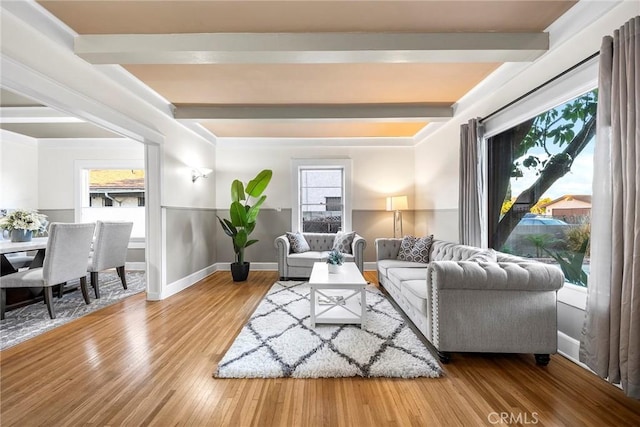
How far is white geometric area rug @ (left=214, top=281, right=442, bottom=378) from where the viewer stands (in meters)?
2.07

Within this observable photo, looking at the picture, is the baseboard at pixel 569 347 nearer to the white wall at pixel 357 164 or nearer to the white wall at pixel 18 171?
the white wall at pixel 357 164

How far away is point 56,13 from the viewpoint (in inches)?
84.8

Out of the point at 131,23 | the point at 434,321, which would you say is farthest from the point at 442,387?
the point at 131,23

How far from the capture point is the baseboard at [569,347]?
2219 mm

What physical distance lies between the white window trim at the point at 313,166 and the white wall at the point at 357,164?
9cm

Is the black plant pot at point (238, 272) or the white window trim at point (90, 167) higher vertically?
the white window trim at point (90, 167)

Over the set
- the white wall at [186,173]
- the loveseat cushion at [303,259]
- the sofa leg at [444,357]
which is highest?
the white wall at [186,173]

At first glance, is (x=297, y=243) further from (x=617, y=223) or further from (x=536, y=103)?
(x=617, y=223)

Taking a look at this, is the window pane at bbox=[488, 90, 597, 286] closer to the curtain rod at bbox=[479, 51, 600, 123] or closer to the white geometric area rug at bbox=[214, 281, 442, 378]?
the curtain rod at bbox=[479, 51, 600, 123]

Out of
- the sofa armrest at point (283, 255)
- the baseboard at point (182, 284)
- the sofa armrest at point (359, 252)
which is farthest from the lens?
the sofa armrest at point (283, 255)

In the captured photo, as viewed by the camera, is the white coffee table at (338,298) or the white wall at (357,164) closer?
the white coffee table at (338,298)

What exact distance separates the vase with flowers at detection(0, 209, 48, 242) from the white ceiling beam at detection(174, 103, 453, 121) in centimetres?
257

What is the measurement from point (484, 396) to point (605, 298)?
101cm

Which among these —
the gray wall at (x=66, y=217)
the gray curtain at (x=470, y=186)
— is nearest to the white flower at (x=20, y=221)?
the gray wall at (x=66, y=217)
